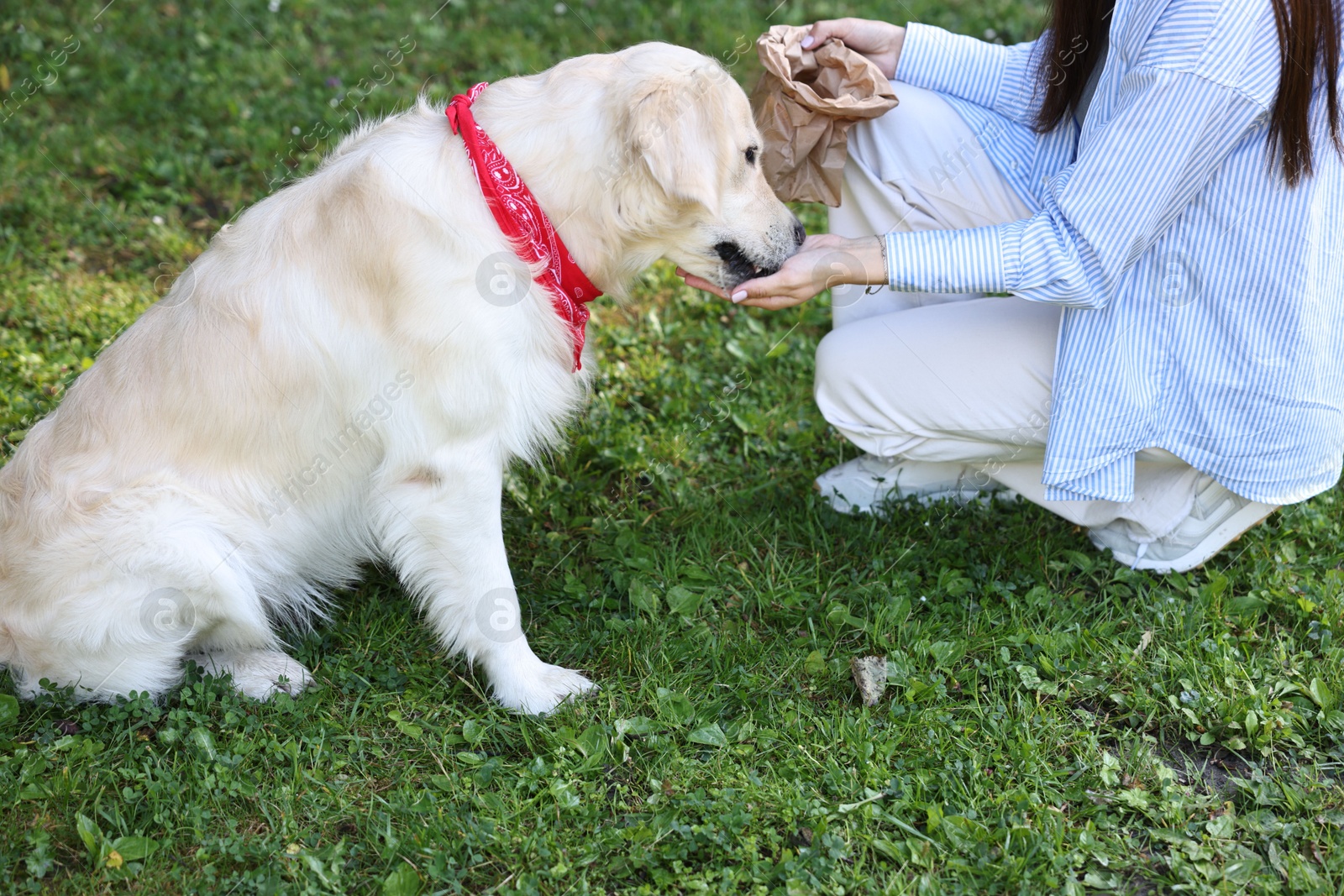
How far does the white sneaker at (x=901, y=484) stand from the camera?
357 centimetres

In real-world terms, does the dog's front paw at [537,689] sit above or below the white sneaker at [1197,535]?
above

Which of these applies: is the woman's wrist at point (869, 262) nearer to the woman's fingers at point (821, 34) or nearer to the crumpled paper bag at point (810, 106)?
the crumpled paper bag at point (810, 106)

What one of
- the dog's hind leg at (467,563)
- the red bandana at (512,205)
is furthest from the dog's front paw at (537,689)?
the red bandana at (512,205)

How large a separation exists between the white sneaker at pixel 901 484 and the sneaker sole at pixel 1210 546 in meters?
0.49

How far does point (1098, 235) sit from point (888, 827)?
4.99 feet

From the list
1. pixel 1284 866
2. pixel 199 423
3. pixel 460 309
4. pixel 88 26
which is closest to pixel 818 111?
pixel 460 309

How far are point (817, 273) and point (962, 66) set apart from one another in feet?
3.75

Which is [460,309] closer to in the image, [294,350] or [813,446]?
[294,350]

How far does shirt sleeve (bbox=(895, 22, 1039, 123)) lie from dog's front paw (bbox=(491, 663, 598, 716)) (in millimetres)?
2161

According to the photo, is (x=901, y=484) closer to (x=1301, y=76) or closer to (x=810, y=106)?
(x=810, y=106)

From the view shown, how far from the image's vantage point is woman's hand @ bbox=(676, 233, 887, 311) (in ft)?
9.01

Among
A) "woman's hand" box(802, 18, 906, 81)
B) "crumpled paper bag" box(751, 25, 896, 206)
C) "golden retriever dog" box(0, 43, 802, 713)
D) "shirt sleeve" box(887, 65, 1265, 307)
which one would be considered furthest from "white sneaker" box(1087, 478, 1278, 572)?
"woman's hand" box(802, 18, 906, 81)

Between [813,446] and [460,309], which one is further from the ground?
[460,309]

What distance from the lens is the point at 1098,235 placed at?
2605 mm
